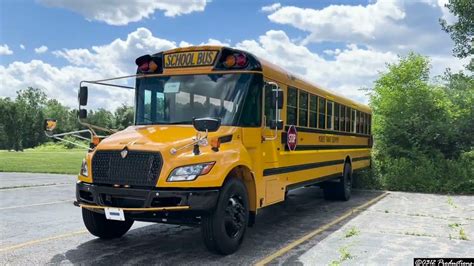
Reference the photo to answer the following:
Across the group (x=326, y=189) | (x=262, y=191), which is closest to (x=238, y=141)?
(x=262, y=191)

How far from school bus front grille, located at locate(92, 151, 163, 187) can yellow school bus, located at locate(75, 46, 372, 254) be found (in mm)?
11

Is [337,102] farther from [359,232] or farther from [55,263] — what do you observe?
[55,263]

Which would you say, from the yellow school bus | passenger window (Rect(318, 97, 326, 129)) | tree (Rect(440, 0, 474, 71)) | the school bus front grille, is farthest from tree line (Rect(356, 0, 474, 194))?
the school bus front grille

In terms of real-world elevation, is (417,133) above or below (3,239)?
above

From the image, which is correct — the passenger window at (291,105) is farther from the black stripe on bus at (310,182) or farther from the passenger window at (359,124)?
the passenger window at (359,124)

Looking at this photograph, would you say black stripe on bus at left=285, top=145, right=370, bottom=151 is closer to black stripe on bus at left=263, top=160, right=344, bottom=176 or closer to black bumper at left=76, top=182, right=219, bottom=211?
black stripe on bus at left=263, top=160, right=344, bottom=176

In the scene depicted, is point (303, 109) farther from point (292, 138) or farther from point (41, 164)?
point (41, 164)

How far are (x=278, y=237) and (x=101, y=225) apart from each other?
8.33 ft

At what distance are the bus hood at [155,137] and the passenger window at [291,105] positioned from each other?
1882 millimetres

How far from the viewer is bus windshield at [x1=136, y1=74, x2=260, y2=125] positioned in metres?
6.15

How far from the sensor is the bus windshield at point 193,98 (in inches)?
242

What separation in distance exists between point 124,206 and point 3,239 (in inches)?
90.5

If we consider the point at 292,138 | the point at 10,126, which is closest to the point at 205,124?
the point at 292,138

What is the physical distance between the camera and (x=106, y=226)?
6.37m
